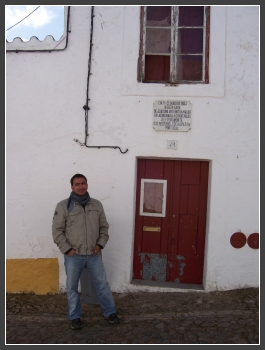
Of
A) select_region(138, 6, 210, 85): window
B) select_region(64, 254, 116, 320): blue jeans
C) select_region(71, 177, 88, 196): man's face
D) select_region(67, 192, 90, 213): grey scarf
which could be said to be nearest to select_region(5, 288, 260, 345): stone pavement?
select_region(64, 254, 116, 320): blue jeans

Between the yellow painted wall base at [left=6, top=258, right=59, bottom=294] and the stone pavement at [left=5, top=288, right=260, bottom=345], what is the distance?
12 centimetres

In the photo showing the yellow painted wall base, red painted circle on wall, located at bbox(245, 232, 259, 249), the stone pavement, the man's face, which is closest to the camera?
the stone pavement

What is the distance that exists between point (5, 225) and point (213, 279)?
339 cm

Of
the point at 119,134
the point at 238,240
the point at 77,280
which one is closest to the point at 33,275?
the point at 77,280

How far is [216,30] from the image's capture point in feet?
17.0

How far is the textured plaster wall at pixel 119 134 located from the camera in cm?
509

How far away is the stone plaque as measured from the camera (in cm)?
512

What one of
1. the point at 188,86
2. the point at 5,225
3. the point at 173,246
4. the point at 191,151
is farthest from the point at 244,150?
the point at 5,225

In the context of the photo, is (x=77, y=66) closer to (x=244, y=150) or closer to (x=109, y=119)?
(x=109, y=119)

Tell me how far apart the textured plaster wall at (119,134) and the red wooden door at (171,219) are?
22 cm

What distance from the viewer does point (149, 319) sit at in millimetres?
4527

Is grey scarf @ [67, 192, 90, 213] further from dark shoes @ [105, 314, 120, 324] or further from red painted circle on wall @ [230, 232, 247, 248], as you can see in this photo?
red painted circle on wall @ [230, 232, 247, 248]

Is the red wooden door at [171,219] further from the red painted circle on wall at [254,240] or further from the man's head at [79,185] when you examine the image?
the man's head at [79,185]

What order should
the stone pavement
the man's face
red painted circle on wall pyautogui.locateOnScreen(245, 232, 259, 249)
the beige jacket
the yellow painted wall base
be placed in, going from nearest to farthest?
the stone pavement < the beige jacket < the man's face < red painted circle on wall pyautogui.locateOnScreen(245, 232, 259, 249) < the yellow painted wall base
